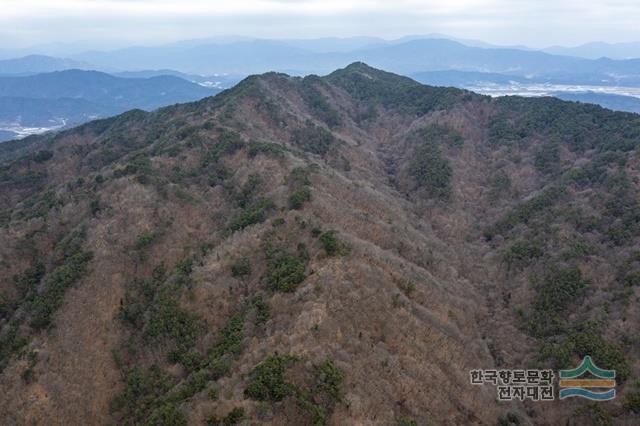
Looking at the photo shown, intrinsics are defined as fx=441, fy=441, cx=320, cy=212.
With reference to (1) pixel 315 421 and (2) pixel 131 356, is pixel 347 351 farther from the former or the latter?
(2) pixel 131 356

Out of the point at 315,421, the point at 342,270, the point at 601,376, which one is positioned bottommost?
the point at 601,376

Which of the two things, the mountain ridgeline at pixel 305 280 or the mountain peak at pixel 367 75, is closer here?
the mountain ridgeline at pixel 305 280

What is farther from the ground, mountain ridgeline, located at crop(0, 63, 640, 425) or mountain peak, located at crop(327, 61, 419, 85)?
mountain peak, located at crop(327, 61, 419, 85)

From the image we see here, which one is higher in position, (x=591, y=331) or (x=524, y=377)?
(x=591, y=331)

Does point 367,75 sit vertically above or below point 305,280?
above

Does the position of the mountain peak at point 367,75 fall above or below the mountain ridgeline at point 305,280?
above

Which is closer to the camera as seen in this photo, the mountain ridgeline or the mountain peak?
the mountain ridgeline

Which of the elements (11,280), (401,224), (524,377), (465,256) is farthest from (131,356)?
(465,256)

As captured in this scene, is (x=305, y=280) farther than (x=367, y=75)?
No
